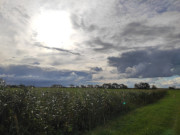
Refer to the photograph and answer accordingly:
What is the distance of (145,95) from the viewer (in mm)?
33312

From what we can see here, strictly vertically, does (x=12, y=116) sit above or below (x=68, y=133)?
above

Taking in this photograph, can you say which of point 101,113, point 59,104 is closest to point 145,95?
point 101,113

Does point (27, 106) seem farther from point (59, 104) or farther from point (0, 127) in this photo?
point (59, 104)

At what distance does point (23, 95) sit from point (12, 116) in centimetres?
162

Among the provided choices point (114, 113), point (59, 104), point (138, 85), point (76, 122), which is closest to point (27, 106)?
point (59, 104)

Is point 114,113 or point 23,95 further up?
point 23,95

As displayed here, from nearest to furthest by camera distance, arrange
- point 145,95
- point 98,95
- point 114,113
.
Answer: point 98,95, point 114,113, point 145,95

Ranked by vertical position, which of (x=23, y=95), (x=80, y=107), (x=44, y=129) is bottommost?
(x=44, y=129)

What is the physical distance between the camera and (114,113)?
59.5ft

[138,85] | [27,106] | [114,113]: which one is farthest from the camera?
[138,85]

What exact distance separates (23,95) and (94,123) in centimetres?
723

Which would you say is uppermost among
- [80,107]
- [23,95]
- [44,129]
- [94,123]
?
[23,95]

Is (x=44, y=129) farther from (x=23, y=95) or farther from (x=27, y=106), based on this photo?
(x=23, y=95)

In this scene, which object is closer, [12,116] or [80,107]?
[12,116]
